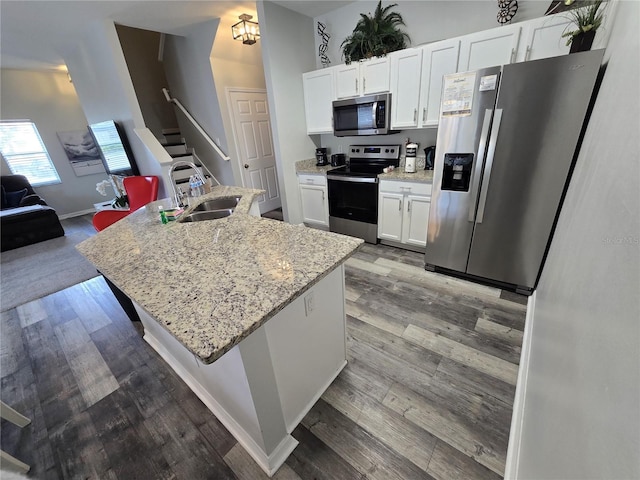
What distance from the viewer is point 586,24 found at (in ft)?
5.35

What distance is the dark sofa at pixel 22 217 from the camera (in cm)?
400

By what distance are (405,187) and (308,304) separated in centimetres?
198

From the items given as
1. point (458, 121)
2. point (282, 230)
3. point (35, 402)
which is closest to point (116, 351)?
point (35, 402)

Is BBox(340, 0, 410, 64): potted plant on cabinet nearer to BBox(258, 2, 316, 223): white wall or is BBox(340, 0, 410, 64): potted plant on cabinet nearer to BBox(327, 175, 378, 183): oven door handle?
BBox(258, 2, 316, 223): white wall

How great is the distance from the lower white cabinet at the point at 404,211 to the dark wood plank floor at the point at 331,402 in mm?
760

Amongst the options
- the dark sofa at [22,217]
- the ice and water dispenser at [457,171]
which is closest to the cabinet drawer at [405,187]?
the ice and water dispenser at [457,171]

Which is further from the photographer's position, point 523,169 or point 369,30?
point 369,30

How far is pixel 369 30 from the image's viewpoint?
2695mm

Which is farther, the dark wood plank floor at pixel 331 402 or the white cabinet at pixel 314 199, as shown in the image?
the white cabinet at pixel 314 199

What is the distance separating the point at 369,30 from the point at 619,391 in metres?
3.35

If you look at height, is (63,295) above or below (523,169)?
below

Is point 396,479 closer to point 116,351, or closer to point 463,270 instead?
point 463,270

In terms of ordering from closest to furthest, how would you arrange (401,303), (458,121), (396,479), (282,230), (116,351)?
(396,479), (282,230), (116,351), (458,121), (401,303)

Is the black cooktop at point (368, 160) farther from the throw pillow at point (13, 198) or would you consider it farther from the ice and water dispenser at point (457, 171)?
the throw pillow at point (13, 198)
